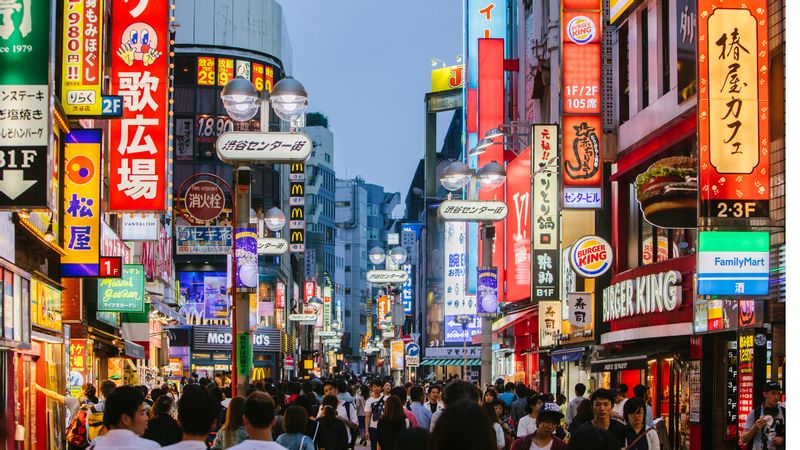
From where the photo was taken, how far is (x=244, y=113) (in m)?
19.2

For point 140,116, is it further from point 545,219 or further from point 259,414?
point 259,414

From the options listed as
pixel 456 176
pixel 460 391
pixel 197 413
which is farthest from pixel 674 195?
pixel 197 413

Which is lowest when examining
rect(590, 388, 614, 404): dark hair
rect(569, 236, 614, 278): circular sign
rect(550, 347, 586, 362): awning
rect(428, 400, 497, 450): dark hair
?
rect(550, 347, 586, 362): awning

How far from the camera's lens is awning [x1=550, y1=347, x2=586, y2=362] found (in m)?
34.3

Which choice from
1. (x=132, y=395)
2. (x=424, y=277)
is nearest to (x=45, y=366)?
(x=132, y=395)

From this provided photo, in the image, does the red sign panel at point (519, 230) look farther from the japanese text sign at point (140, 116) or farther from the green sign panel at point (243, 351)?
the green sign panel at point (243, 351)

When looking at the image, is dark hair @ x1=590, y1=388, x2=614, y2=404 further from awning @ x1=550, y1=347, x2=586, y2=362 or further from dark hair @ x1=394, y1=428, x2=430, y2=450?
awning @ x1=550, y1=347, x2=586, y2=362

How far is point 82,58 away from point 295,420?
12339mm

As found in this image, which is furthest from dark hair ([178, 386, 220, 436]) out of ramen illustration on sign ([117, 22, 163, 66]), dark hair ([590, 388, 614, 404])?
ramen illustration on sign ([117, 22, 163, 66])

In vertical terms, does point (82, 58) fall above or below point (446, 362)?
above

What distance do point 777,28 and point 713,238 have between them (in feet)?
13.1

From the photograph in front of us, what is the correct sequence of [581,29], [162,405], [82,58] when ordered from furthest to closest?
1. [581,29]
2. [82,58]
3. [162,405]

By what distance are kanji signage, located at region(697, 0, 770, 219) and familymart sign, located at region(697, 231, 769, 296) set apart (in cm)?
34

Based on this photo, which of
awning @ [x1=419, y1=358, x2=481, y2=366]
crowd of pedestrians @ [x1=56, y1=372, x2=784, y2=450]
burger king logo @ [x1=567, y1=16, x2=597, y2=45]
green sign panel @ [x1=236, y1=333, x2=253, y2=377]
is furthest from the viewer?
awning @ [x1=419, y1=358, x2=481, y2=366]
